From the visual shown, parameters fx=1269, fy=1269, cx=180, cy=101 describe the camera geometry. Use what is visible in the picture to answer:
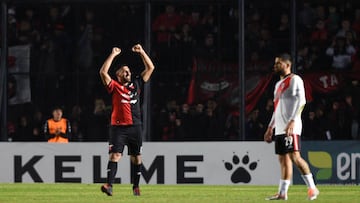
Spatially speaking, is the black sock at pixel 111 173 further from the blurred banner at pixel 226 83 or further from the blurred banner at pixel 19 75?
the blurred banner at pixel 19 75

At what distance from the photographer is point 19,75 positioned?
1324 inches

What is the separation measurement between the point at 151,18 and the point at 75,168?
5.63 m

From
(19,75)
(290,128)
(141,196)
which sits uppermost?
(19,75)

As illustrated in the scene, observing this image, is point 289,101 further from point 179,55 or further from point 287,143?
point 179,55

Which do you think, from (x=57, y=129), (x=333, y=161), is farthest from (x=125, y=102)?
(x=57, y=129)

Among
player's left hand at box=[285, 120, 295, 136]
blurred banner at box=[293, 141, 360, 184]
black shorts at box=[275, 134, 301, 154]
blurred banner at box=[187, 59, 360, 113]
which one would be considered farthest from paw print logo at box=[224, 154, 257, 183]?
player's left hand at box=[285, 120, 295, 136]

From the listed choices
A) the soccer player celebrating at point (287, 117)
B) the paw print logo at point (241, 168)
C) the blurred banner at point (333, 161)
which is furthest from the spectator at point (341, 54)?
the soccer player celebrating at point (287, 117)

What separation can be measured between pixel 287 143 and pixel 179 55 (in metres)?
15.4

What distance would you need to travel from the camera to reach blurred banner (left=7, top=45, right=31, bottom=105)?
110ft

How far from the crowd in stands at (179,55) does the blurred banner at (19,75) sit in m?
0.16

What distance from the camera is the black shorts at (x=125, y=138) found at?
19.6m

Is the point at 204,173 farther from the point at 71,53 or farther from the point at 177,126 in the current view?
the point at 71,53

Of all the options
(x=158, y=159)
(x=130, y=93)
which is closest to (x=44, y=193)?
(x=130, y=93)

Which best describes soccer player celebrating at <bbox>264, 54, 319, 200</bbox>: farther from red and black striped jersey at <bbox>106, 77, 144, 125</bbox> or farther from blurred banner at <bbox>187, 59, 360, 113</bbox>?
blurred banner at <bbox>187, 59, 360, 113</bbox>
